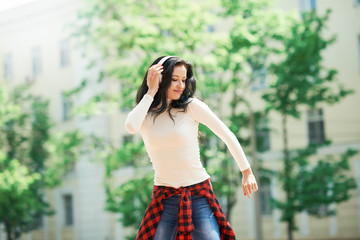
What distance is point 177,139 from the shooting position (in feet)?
11.6

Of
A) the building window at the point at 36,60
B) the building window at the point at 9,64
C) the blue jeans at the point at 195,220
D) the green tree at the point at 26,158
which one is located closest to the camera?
the blue jeans at the point at 195,220

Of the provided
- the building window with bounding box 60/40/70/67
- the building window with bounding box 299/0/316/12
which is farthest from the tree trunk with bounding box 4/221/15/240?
the building window with bounding box 299/0/316/12

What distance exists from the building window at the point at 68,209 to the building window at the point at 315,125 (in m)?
14.1

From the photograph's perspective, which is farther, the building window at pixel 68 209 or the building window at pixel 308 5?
the building window at pixel 68 209

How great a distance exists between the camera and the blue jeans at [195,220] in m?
3.53

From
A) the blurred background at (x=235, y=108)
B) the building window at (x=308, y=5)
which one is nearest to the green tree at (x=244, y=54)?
the blurred background at (x=235, y=108)

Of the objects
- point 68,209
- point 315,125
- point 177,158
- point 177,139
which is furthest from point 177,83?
point 68,209

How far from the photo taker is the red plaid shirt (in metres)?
3.53

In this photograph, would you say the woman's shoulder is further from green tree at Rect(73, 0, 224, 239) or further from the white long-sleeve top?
green tree at Rect(73, 0, 224, 239)

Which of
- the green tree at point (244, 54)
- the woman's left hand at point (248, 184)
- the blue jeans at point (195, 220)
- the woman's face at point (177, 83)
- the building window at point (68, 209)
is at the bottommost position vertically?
the building window at point (68, 209)

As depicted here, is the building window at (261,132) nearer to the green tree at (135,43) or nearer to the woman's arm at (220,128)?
the green tree at (135,43)

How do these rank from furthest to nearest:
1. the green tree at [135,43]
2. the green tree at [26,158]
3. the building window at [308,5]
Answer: the building window at [308,5]
the green tree at [26,158]
the green tree at [135,43]

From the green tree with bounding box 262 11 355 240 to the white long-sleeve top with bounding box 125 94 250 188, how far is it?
13603mm

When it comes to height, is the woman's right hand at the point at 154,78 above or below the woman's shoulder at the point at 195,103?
above
